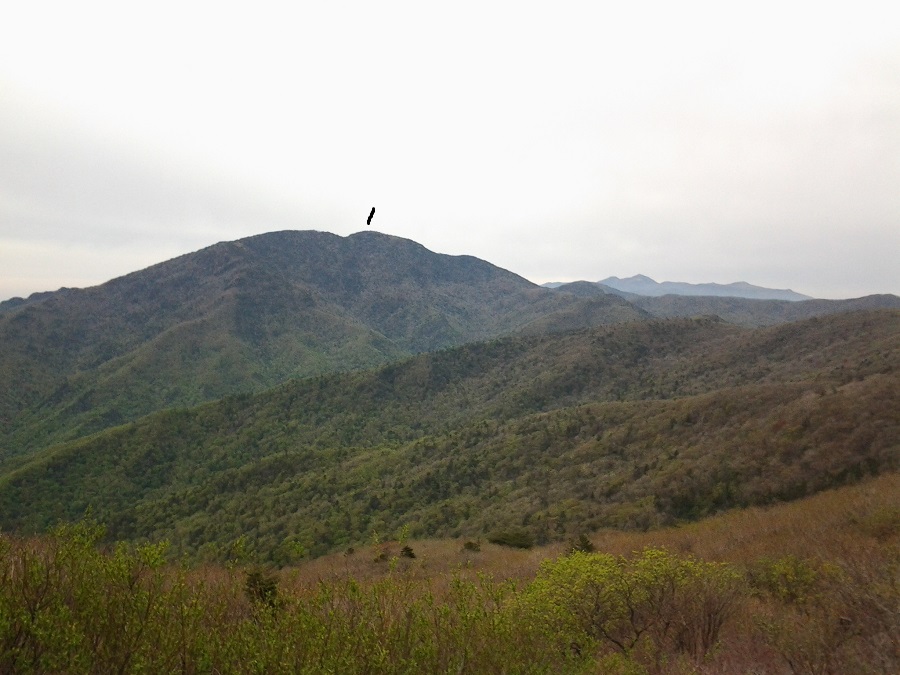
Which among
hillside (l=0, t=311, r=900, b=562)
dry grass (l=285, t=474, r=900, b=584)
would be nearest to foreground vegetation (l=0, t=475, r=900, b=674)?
dry grass (l=285, t=474, r=900, b=584)

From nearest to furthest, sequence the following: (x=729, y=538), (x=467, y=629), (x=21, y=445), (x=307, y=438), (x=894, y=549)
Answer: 1. (x=467, y=629)
2. (x=894, y=549)
3. (x=729, y=538)
4. (x=307, y=438)
5. (x=21, y=445)

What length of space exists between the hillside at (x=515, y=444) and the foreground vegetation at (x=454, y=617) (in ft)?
5.40

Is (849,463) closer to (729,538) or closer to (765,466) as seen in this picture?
(765,466)

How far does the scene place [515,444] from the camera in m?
51.6

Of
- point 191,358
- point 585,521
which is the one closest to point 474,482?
point 585,521

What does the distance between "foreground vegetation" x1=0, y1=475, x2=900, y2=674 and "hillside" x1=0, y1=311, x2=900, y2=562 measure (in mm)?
1647

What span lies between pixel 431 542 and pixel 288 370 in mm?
174057

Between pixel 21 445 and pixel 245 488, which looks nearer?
pixel 245 488

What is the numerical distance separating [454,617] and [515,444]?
46419 mm

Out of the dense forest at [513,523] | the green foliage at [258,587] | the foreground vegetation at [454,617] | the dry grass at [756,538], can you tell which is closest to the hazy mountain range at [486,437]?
the dense forest at [513,523]

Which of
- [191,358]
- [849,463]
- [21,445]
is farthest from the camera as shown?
[191,358]

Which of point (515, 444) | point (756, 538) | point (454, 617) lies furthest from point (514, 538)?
point (454, 617)

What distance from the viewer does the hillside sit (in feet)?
92.4

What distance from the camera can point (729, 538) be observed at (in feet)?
57.0
